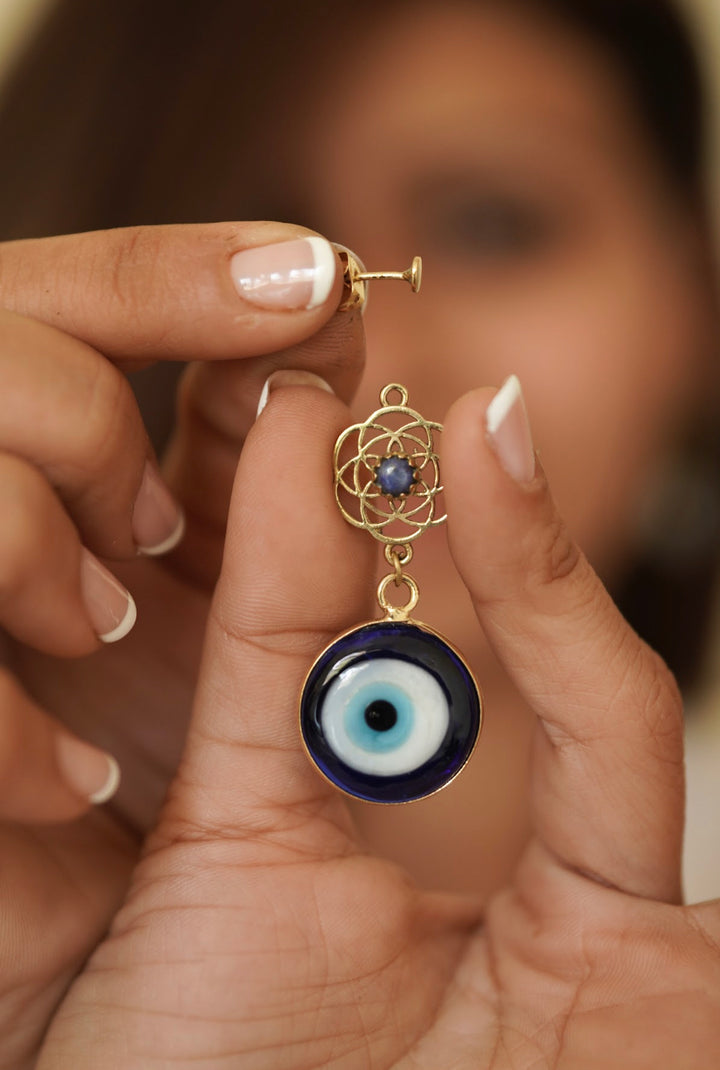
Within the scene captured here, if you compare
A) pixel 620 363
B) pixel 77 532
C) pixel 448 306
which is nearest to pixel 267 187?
pixel 448 306

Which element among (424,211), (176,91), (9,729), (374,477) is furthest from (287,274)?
(176,91)

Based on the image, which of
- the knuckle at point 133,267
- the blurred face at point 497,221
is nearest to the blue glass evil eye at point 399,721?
the knuckle at point 133,267

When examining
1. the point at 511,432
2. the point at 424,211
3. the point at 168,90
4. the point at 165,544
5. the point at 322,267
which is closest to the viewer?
the point at 511,432

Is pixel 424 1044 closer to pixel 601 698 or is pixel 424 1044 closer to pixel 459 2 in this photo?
pixel 601 698

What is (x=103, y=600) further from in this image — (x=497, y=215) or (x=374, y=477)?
(x=497, y=215)


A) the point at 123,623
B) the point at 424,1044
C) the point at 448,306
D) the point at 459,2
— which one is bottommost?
the point at 424,1044

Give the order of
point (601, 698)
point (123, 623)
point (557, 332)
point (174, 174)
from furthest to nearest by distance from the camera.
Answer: point (174, 174), point (557, 332), point (123, 623), point (601, 698)
